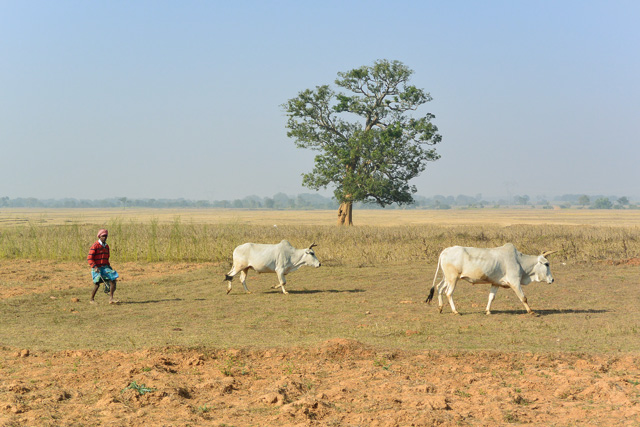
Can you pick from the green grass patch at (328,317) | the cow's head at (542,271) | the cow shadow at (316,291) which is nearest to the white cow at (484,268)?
the cow's head at (542,271)

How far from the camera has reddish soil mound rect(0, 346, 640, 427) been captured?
22.9 feet

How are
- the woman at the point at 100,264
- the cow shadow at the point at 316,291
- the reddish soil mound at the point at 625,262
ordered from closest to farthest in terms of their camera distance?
the woman at the point at 100,264
the cow shadow at the point at 316,291
the reddish soil mound at the point at 625,262

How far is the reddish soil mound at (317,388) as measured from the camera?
698cm

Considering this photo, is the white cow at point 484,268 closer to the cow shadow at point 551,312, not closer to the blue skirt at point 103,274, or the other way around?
the cow shadow at point 551,312

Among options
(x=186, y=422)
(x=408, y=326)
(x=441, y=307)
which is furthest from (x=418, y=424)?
(x=441, y=307)

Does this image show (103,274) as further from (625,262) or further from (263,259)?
(625,262)

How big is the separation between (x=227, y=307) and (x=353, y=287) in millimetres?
4388

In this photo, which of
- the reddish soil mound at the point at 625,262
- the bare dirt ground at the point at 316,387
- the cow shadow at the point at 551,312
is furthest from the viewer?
the reddish soil mound at the point at 625,262

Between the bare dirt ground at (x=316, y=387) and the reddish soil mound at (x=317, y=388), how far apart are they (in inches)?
0.7

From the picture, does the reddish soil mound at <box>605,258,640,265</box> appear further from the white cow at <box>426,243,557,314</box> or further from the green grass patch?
the white cow at <box>426,243,557,314</box>

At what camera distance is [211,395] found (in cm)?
787

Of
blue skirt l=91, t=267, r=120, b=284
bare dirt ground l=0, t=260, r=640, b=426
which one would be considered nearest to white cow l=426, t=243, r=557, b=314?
bare dirt ground l=0, t=260, r=640, b=426

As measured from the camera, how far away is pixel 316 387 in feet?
26.6

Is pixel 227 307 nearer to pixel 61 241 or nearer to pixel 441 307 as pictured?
pixel 441 307
